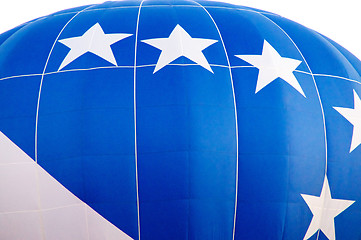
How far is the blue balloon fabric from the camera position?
28.7ft

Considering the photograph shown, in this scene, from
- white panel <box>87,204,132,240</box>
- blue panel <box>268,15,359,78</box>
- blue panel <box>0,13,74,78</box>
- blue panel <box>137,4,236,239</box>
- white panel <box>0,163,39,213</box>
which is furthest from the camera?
blue panel <box>268,15,359,78</box>

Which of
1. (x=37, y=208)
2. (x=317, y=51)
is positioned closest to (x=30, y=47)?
(x=37, y=208)

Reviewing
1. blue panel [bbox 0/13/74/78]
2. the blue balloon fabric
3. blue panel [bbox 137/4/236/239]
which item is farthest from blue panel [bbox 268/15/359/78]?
blue panel [bbox 0/13/74/78]

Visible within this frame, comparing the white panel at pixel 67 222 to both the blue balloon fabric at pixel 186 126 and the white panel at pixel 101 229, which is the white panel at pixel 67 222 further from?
the blue balloon fabric at pixel 186 126

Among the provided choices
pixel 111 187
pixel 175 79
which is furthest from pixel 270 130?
pixel 111 187

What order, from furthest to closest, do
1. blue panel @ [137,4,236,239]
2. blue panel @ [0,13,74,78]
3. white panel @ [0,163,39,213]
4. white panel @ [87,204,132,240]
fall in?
blue panel @ [0,13,74,78] < white panel @ [0,163,39,213] < white panel @ [87,204,132,240] < blue panel @ [137,4,236,239]

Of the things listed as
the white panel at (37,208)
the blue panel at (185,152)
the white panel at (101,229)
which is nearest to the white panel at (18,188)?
the white panel at (37,208)

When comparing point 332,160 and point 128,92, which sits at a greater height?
point 128,92

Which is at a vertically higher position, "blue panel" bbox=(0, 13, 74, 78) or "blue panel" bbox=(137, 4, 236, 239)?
"blue panel" bbox=(0, 13, 74, 78)

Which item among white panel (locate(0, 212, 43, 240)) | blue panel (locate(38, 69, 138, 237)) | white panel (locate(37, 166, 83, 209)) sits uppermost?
blue panel (locate(38, 69, 138, 237))

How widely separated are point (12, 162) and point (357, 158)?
483 centimetres

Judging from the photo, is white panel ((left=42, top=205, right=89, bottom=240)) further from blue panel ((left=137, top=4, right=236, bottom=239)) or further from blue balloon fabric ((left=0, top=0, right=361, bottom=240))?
blue panel ((left=137, top=4, right=236, bottom=239))

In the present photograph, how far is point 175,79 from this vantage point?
8.95 m

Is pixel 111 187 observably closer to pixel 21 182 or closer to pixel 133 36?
pixel 21 182
